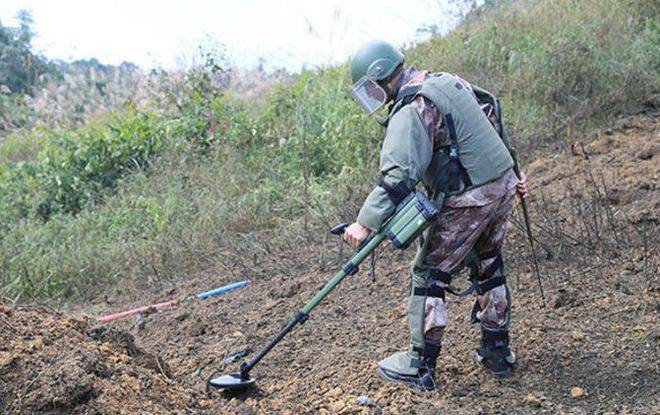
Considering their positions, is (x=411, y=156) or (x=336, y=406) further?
(x=336, y=406)

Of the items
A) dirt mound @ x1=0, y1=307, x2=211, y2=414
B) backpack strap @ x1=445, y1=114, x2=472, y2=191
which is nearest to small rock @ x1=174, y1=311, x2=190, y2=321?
dirt mound @ x1=0, y1=307, x2=211, y2=414

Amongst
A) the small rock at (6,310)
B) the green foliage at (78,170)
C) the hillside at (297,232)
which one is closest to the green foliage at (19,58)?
the hillside at (297,232)

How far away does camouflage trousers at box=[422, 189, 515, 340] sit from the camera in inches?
152

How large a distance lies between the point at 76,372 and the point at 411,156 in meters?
1.70

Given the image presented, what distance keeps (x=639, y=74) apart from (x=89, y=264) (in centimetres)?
588

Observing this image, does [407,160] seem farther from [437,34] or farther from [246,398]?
[437,34]

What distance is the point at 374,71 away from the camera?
12.8 feet

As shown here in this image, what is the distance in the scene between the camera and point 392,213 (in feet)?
12.2

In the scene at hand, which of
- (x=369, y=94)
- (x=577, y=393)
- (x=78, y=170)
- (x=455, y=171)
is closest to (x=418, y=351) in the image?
(x=577, y=393)

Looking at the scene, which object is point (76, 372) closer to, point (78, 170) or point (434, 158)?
point (434, 158)

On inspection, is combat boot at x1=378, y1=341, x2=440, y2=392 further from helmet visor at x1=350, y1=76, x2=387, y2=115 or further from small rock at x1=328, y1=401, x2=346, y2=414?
helmet visor at x1=350, y1=76, x2=387, y2=115

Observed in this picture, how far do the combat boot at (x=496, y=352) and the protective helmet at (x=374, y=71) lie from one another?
1.32 metres

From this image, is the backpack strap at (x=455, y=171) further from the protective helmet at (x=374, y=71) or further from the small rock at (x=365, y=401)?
the small rock at (x=365, y=401)

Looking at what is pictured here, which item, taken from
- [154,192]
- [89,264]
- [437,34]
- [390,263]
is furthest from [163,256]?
[437,34]
